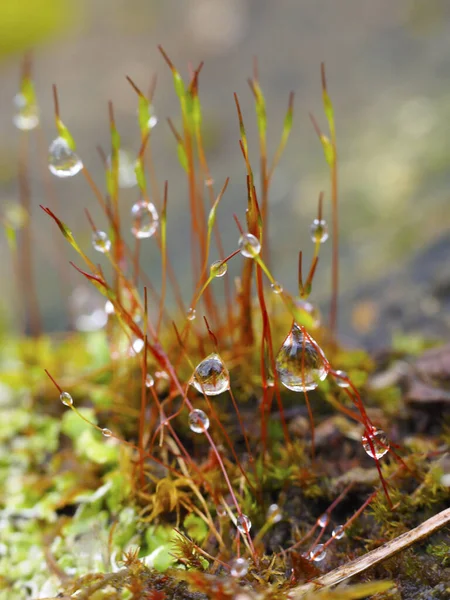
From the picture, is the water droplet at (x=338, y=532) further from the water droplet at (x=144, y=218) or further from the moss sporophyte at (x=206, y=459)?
the water droplet at (x=144, y=218)

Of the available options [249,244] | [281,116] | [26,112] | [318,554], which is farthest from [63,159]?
[281,116]

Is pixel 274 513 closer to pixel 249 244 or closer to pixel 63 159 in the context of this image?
pixel 249 244

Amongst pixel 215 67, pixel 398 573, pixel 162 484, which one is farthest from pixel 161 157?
pixel 398 573

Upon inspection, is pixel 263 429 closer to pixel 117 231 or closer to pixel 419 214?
pixel 117 231

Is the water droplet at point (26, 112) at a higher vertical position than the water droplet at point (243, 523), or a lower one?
higher

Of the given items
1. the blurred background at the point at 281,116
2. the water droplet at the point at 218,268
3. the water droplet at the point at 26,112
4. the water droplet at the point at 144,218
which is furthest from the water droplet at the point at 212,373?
the blurred background at the point at 281,116

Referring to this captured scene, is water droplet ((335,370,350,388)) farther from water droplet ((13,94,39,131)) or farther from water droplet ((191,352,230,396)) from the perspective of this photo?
water droplet ((13,94,39,131))

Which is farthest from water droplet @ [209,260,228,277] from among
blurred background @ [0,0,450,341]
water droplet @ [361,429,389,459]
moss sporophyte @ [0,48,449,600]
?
blurred background @ [0,0,450,341]
